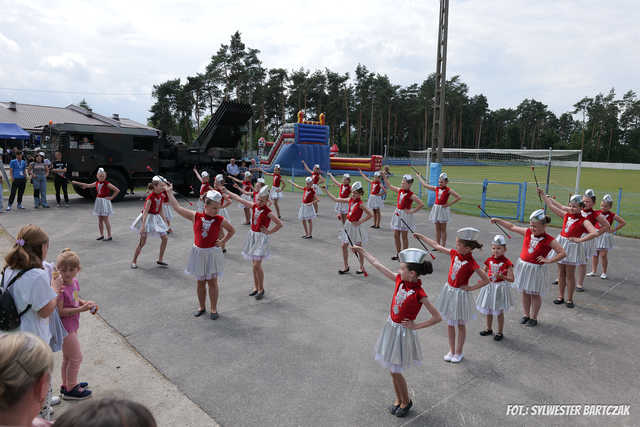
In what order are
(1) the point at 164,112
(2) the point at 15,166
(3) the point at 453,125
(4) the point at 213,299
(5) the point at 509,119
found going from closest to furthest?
1. (4) the point at 213,299
2. (2) the point at 15,166
3. (1) the point at 164,112
4. (3) the point at 453,125
5. (5) the point at 509,119

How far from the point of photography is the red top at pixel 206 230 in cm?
632

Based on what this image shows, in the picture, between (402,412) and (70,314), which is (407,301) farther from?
(70,314)

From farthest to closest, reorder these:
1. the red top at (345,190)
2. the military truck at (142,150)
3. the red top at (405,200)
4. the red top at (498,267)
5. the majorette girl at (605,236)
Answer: the military truck at (142,150), the red top at (345,190), the red top at (405,200), the majorette girl at (605,236), the red top at (498,267)

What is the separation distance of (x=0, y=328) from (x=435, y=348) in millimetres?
4801

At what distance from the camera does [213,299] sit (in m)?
6.43

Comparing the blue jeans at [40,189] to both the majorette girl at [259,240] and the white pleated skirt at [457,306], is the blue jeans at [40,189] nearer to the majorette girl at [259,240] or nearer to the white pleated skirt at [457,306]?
the majorette girl at [259,240]

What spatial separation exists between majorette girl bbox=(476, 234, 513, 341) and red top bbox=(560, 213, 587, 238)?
2684mm

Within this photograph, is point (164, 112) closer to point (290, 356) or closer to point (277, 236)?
point (277, 236)

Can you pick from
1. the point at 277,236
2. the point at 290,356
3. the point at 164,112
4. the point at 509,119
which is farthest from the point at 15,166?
the point at 509,119

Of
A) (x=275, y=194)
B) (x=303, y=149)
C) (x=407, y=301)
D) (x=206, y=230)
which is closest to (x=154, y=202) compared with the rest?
(x=206, y=230)

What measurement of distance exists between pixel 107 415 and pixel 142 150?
63.3 ft

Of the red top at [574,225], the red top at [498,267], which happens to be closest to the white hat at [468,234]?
the red top at [498,267]

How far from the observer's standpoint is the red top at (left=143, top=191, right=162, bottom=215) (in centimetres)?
923

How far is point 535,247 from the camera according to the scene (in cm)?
619
